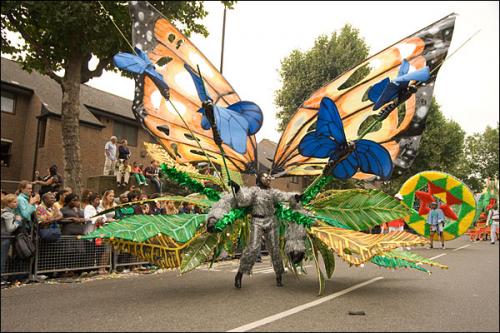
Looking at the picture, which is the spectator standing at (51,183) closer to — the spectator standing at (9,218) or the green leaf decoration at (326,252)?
the spectator standing at (9,218)

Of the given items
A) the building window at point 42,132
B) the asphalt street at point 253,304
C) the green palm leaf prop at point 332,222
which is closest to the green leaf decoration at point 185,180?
the asphalt street at point 253,304

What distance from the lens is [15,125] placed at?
23.0m

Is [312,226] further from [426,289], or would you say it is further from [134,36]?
[134,36]

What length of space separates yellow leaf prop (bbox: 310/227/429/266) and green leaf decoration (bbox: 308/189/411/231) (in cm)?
30

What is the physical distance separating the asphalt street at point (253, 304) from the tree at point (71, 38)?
6976 millimetres

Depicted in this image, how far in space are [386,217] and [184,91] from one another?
3.40 metres

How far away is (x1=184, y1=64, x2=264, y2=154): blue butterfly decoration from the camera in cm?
494

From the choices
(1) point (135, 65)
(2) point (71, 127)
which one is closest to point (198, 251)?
(1) point (135, 65)

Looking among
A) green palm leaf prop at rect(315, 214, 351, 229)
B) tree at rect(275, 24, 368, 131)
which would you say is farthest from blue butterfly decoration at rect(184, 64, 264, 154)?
tree at rect(275, 24, 368, 131)

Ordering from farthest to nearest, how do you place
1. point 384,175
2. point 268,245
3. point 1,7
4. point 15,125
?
point 15,125
point 1,7
point 268,245
point 384,175

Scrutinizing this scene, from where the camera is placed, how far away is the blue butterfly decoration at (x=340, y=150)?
5.03 meters

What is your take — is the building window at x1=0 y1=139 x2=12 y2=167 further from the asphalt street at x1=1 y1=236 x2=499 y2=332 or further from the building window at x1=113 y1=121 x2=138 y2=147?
the asphalt street at x1=1 y1=236 x2=499 y2=332

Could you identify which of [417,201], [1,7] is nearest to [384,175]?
[417,201]

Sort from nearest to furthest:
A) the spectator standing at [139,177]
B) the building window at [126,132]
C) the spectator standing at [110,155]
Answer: the spectator standing at [139,177] → the spectator standing at [110,155] → the building window at [126,132]
